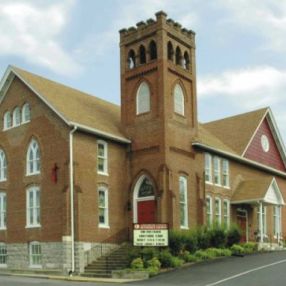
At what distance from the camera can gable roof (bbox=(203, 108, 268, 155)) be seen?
47.0 m

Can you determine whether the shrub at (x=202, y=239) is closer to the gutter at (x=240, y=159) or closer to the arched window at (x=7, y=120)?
the gutter at (x=240, y=159)

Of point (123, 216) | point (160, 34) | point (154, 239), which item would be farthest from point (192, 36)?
point (154, 239)

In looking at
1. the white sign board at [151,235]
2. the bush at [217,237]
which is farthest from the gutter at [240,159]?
the white sign board at [151,235]

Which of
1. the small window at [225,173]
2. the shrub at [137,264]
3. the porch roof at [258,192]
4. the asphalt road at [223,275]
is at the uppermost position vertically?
the small window at [225,173]

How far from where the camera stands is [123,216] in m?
36.6

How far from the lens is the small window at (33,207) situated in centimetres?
3519

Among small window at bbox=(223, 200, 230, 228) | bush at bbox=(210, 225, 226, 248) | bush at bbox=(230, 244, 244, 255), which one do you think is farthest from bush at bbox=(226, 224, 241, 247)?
small window at bbox=(223, 200, 230, 228)

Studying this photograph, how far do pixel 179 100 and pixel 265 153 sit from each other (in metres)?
13.7

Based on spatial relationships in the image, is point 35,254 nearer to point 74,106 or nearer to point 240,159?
point 74,106

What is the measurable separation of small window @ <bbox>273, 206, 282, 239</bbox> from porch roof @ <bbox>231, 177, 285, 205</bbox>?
3.71 metres

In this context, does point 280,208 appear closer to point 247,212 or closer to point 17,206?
point 247,212

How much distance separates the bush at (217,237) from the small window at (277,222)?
38.8ft

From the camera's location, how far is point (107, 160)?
3591 centimetres

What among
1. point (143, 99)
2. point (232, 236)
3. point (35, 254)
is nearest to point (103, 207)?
point (35, 254)
